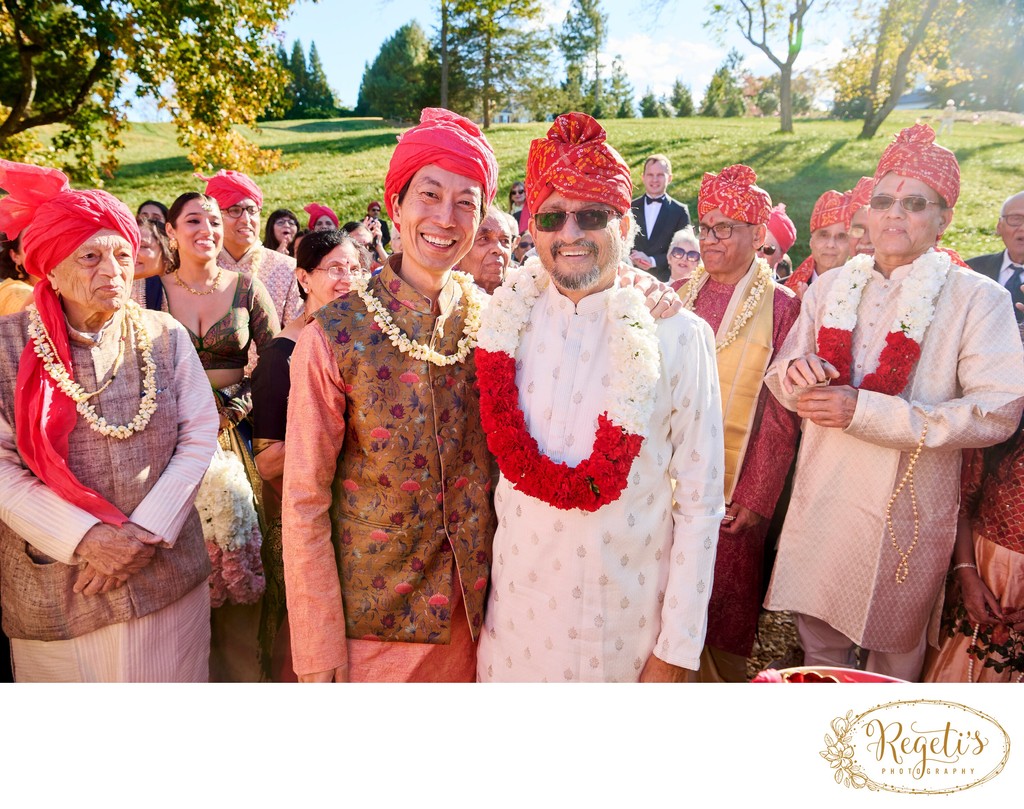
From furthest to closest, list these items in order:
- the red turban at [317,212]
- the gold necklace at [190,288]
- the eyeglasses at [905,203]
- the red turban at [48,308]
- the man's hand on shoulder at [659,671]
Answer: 1. the red turban at [317,212]
2. the gold necklace at [190,288]
3. the eyeglasses at [905,203]
4. the red turban at [48,308]
5. the man's hand on shoulder at [659,671]

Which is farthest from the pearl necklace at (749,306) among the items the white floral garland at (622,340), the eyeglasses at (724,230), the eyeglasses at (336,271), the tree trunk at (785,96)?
the eyeglasses at (336,271)

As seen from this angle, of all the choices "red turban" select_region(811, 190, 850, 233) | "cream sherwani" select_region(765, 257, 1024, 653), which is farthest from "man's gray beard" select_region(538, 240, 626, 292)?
"red turban" select_region(811, 190, 850, 233)

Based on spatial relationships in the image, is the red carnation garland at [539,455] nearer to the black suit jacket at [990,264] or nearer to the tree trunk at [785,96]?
the tree trunk at [785,96]

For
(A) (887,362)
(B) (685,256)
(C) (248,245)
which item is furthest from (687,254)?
(C) (248,245)

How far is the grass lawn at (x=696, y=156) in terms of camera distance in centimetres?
380

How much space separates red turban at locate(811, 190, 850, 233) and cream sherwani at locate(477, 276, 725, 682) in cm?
322

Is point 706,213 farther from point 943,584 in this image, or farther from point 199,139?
point 199,139

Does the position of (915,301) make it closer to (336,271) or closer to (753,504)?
(753,504)

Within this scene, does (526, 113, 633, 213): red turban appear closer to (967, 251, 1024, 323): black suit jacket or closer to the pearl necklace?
the pearl necklace

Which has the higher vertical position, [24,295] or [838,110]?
[838,110]

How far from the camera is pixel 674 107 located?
3.67 m

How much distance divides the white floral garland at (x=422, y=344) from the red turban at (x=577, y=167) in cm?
36
